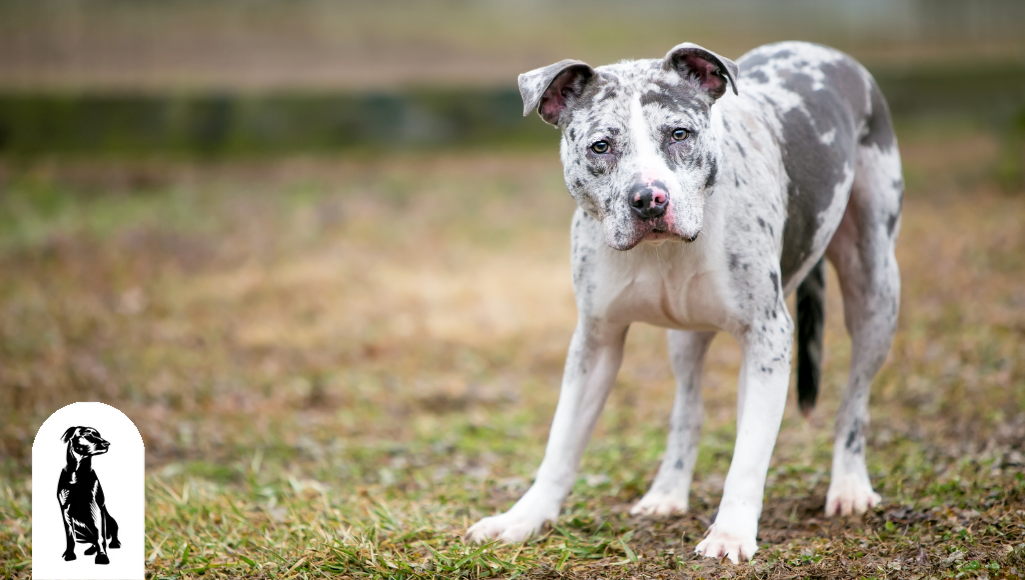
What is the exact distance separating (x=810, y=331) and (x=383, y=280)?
5.82m

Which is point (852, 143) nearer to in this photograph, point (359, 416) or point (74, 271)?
point (359, 416)

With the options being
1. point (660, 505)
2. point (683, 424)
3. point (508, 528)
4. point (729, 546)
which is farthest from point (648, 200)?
point (660, 505)

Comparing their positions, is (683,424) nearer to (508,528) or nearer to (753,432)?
(753,432)

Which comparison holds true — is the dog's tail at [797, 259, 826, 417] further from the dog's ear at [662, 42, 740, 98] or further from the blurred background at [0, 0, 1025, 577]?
the dog's ear at [662, 42, 740, 98]

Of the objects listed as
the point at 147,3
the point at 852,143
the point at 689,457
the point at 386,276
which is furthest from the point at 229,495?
the point at 147,3

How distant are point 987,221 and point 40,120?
529 inches

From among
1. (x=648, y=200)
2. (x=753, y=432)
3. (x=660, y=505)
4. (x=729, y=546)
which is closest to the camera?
(x=648, y=200)

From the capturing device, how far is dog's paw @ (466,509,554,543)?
153 inches

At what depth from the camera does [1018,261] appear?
8.85m

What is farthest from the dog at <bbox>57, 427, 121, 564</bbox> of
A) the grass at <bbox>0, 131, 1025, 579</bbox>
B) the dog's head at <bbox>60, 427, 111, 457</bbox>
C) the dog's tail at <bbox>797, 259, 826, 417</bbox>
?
the dog's tail at <bbox>797, 259, 826, 417</bbox>

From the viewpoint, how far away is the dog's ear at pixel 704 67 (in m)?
3.50

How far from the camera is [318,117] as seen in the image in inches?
658

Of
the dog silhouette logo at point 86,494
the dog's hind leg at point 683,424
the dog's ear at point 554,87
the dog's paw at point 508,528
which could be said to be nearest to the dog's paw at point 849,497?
the dog's hind leg at point 683,424

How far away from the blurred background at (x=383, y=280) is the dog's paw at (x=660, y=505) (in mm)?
133
